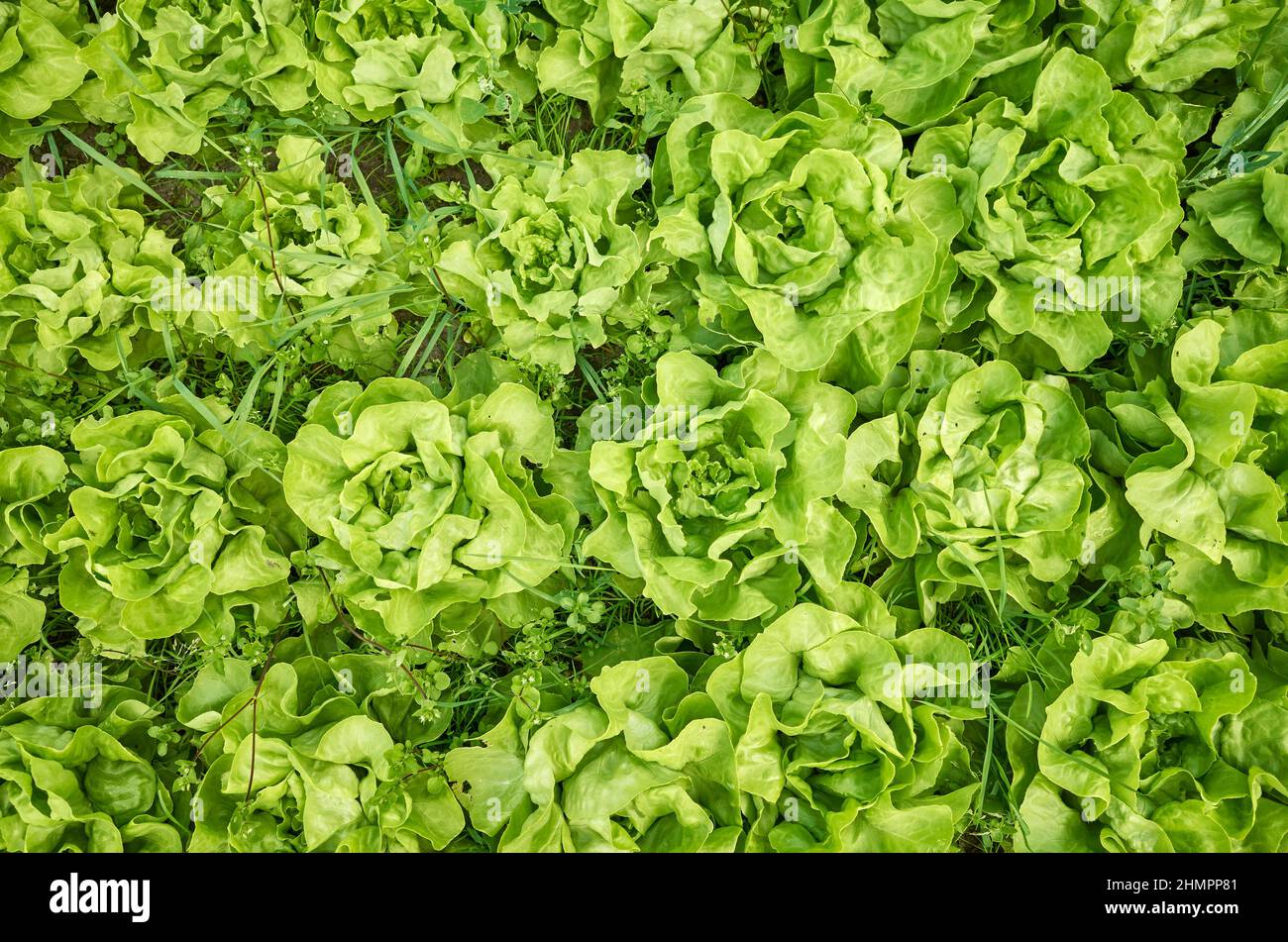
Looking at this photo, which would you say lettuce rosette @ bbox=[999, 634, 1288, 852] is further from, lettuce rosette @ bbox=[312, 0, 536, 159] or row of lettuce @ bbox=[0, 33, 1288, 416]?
lettuce rosette @ bbox=[312, 0, 536, 159]

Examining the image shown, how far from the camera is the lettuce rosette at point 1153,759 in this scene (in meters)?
2.18

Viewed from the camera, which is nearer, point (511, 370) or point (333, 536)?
point (333, 536)

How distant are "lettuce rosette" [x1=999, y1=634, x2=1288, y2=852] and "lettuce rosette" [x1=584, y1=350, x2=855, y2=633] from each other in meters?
0.73

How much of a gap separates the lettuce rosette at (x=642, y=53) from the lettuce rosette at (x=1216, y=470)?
1.39 m

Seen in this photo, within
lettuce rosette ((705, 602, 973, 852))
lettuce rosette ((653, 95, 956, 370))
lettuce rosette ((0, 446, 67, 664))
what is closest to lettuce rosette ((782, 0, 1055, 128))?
lettuce rosette ((653, 95, 956, 370))

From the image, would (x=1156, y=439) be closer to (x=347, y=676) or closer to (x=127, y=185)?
(x=347, y=676)

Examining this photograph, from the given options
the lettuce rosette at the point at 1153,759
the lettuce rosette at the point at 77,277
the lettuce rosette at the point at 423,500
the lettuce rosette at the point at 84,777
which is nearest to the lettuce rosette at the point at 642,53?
the lettuce rosette at the point at 423,500

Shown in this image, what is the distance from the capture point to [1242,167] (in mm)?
2402

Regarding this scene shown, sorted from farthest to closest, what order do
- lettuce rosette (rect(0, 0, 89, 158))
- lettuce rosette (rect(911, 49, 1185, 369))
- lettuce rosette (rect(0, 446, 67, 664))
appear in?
lettuce rosette (rect(0, 0, 89, 158))
lettuce rosette (rect(0, 446, 67, 664))
lettuce rosette (rect(911, 49, 1185, 369))

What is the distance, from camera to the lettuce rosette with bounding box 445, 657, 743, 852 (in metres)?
2.13

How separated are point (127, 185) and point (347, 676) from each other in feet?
5.30

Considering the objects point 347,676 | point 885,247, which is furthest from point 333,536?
point 885,247

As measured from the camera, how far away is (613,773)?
7.11ft

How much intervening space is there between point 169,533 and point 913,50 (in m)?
2.31
